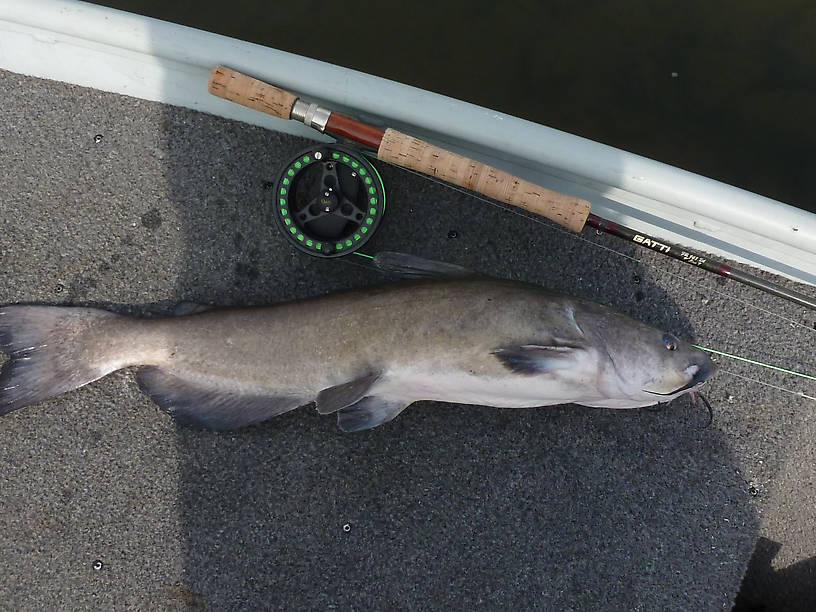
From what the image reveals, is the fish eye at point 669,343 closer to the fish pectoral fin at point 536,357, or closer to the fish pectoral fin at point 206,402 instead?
the fish pectoral fin at point 536,357

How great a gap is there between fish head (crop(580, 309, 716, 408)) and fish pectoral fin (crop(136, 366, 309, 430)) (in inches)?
38.6

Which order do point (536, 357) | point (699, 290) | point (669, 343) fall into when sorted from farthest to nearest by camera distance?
point (699, 290), point (669, 343), point (536, 357)

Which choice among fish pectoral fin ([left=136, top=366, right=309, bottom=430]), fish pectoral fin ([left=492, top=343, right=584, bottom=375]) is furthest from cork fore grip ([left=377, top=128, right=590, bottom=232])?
fish pectoral fin ([left=136, top=366, right=309, bottom=430])

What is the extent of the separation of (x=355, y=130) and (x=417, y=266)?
473 millimetres

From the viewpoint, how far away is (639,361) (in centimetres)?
171

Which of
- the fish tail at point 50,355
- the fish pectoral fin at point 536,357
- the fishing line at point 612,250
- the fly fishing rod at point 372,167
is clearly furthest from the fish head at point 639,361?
the fish tail at point 50,355

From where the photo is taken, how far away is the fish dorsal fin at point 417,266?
1769 mm

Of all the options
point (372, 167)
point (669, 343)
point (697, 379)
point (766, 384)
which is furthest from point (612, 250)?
point (372, 167)

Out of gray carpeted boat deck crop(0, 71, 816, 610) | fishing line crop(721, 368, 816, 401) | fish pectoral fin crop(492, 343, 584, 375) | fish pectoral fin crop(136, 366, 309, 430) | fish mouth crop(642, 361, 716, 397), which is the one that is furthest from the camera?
fishing line crop(721, 368, 816, 401)

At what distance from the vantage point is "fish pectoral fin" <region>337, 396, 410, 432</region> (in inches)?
70.1

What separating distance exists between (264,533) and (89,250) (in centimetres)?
124

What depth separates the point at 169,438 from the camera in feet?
6.52

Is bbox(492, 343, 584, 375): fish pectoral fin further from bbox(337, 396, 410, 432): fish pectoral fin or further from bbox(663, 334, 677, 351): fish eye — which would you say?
bbox(337, 396, 410, 432): fish pectoral fin

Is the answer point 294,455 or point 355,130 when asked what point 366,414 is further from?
point 355,130
